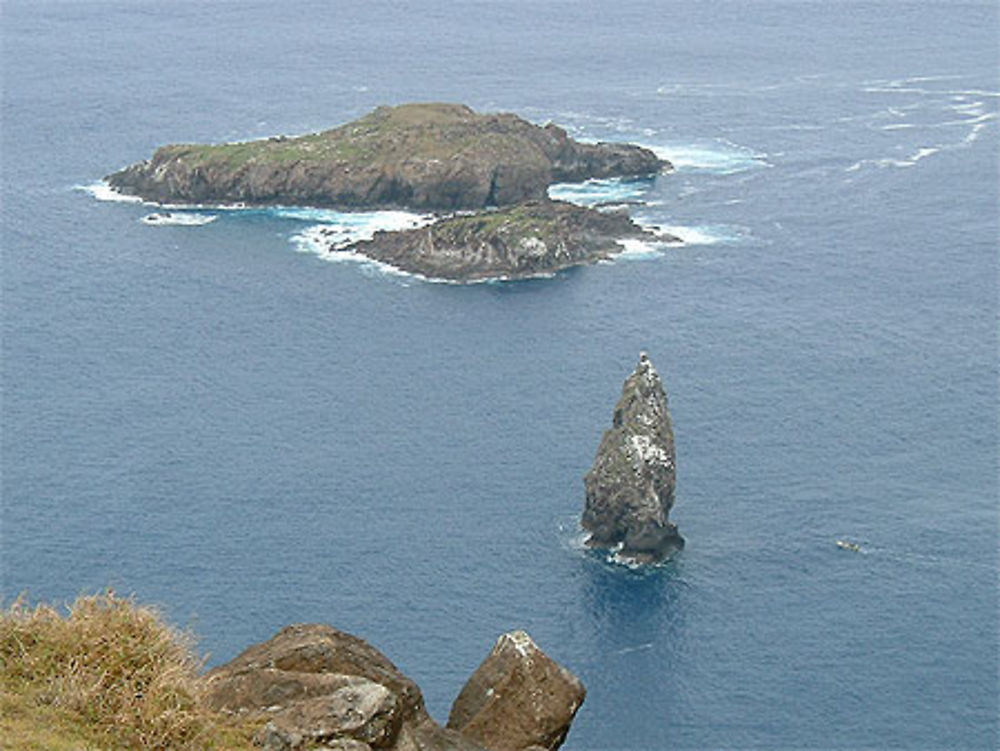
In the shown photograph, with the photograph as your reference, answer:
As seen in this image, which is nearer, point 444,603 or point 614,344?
point 444,603

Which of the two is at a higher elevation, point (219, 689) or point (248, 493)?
point (219, 689)

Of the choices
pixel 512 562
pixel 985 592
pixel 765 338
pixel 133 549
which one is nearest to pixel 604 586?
pixel 512 562

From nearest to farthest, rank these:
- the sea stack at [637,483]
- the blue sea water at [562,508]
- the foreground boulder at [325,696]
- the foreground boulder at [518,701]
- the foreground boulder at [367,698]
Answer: the foreground boulder at [325,696], the foreground boulder at [367,698], the foreground boulder at [518,701], the blue sea water at [562,508], the sea stack at [637,483]

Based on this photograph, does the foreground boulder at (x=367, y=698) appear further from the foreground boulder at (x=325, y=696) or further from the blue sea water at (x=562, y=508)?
the blue sea water at (x=562, y=508)

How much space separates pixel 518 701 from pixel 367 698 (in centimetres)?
652

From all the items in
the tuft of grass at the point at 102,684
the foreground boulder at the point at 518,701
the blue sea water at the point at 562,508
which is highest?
the tuft of grass at the point at 102,684

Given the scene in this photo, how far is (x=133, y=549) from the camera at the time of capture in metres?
140

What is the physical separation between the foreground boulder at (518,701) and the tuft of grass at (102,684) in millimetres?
7488

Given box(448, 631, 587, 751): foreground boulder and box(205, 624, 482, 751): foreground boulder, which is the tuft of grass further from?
box(448, 631, 587, 751): foreground boulder

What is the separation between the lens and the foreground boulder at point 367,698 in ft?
104

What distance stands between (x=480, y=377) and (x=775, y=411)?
35586mm

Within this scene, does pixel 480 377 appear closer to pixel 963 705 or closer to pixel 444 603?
pixel 444 603

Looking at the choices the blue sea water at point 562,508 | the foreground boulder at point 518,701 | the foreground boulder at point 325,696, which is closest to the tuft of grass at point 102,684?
the foreground boulder at point 325,696

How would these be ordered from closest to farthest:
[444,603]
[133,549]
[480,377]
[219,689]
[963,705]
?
[219,689]
[963,705]
[444,603]
[133,549]
[480,377]
